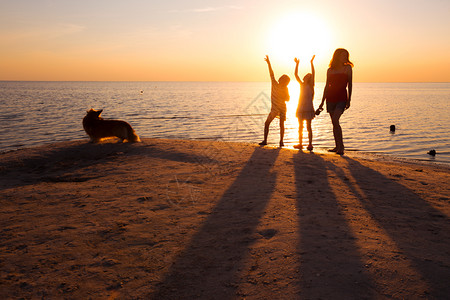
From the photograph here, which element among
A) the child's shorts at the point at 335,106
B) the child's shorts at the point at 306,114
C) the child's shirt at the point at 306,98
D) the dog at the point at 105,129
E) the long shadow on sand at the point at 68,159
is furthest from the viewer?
the dog at the point at 105,129

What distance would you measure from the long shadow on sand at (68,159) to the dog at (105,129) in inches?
15.7

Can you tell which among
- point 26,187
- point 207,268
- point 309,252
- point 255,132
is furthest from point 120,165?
point 255,132

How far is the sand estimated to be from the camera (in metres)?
2.45

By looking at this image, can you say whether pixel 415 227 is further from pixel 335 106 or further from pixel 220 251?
pixel 335 106

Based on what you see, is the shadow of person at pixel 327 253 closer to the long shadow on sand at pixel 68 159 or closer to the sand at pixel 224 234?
the sand at pixel 224 234

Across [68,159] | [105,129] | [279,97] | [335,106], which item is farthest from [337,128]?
[68,159]

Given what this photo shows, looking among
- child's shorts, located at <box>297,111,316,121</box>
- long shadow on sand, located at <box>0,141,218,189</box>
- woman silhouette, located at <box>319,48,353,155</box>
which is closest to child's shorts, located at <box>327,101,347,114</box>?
woman silhouette, located at <box>319,48,353,155</box>

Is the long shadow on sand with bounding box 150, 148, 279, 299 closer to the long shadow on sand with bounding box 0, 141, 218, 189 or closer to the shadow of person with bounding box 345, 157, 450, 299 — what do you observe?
the shadow of person with bounding box 345, 157, 450, 299

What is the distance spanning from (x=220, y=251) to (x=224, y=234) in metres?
0.36

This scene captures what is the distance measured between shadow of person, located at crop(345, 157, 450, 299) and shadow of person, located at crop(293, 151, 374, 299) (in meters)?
0.50

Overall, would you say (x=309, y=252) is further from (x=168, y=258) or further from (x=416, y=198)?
(x=416, y=198)

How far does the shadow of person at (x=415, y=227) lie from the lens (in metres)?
2.58

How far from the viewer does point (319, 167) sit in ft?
21.1

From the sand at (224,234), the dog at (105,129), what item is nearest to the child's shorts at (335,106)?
the sand at (224,234)
